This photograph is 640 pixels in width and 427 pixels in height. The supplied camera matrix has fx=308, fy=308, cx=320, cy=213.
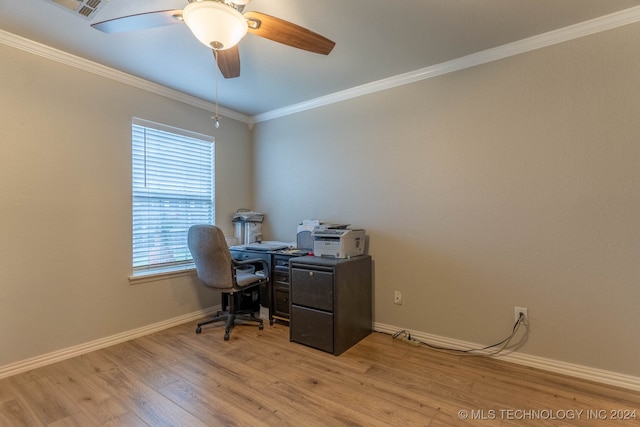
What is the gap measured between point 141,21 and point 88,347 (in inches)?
97.8

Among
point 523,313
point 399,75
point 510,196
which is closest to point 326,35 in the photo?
point 399,75

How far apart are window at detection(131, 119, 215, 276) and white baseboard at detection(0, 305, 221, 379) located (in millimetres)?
519

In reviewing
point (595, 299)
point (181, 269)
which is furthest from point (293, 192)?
point (595, 299)

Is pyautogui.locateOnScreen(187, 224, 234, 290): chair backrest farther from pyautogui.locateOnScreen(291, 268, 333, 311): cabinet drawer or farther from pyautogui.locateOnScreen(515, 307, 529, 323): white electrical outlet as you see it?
pyautogui.locateOnScreen(515, 307, 529, 323): white electrical outlet

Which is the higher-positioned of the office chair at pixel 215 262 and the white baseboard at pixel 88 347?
the office chair at pixel 215 262

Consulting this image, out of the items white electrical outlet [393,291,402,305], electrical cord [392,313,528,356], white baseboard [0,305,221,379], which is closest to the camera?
white baseboard [0,305,221,379]

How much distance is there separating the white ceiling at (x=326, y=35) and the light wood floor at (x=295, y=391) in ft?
7.79

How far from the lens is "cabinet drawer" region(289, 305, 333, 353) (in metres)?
2.49

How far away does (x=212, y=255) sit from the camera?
2.71 meters

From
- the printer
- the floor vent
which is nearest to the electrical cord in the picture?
the printer

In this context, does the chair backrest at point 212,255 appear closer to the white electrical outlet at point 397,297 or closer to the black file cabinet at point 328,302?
the black file cabinet at point 328,302

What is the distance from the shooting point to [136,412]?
1.76 m

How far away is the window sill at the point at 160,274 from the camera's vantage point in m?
2.85

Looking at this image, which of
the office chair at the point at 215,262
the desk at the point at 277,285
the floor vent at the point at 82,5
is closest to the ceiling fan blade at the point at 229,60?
the floor vent at the point at 82,5
